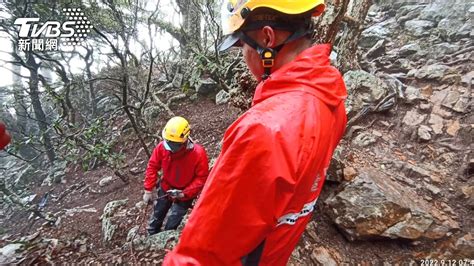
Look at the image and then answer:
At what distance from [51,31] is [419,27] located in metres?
Result: 10.7

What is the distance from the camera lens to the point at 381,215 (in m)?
3.26

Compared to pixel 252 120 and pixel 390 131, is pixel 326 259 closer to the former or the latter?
pixel 252 120

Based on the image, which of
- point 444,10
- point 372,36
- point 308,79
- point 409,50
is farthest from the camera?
Answer: point 372,36

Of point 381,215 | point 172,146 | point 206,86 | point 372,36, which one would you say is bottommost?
point 381,215

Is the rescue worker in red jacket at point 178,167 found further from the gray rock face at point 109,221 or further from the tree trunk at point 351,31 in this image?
the tree trunk at point 351,31

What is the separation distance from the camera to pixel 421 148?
15.6 feet

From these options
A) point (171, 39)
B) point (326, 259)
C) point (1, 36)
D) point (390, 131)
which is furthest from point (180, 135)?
point (171, 39)

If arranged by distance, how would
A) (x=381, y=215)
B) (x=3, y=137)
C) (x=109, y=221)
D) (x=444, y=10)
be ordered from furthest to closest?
(x=444, y=10)
(x=109, y=221)
(x=381, y=215)
(x=3, y=137)

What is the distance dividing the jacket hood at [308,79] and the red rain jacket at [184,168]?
3021 mm

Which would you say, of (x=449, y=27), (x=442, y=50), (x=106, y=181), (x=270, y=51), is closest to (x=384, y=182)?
(x=270, y=51)

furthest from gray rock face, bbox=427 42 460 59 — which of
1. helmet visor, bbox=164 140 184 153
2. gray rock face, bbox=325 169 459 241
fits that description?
helmet visor, bbox=164 140 184 153

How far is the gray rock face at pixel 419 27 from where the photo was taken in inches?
343
